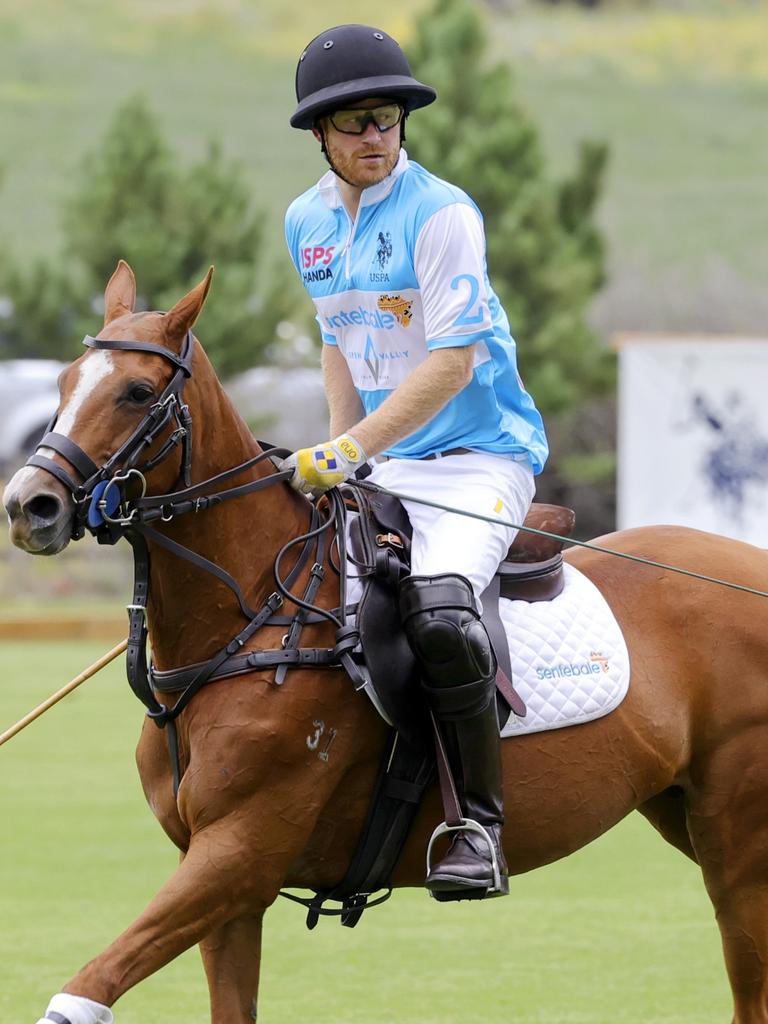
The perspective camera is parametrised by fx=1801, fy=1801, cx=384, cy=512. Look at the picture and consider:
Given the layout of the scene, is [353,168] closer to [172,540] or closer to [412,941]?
[172,540]

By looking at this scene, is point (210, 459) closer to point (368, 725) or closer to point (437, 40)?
point (368, 725)

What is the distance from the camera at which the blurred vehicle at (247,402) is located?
79.0ft

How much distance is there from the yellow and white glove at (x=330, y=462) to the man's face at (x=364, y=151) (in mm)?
746

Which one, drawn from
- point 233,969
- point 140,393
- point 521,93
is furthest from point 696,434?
point 521,93

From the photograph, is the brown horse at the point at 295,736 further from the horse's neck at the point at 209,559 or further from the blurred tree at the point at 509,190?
the blurred tree at the point at 509,190

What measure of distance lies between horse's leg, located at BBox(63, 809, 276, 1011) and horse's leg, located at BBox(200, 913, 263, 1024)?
21cm

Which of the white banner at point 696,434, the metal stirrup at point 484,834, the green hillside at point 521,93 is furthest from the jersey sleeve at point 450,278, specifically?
the green hillside at point 521,93

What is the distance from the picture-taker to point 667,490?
19578mm

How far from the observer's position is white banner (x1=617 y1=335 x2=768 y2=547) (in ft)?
63.4

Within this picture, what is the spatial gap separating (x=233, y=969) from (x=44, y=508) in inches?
56.1

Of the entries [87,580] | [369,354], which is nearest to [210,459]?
[369,354]

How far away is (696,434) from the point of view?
19.5 metres

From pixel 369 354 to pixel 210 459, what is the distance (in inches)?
25.5

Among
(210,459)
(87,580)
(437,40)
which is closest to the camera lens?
(210,459)
